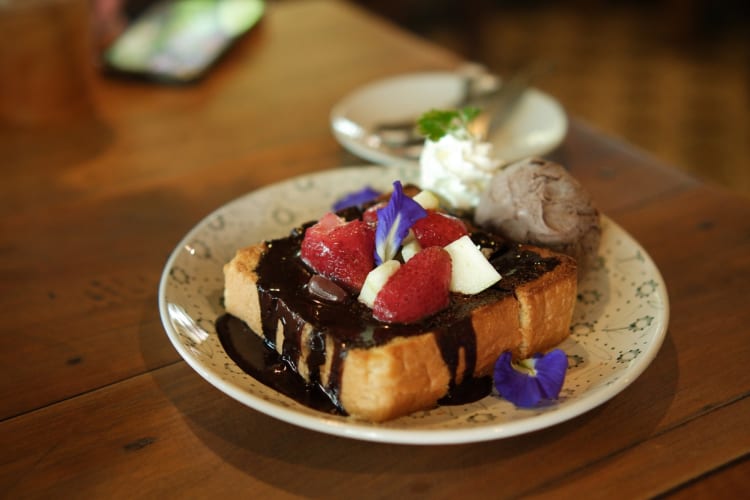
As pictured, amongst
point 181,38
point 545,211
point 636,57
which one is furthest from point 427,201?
point 636,57

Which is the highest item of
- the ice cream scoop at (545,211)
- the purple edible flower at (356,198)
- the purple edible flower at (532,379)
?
the ice cream scoop at (545,211)

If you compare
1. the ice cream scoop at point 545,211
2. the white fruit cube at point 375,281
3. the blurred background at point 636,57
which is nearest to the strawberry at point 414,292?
the white fruit cube at point 375,281

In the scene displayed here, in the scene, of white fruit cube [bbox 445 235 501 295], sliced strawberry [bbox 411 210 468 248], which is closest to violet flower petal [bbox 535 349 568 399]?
white fruit cube [bbox 445 235 501 295]

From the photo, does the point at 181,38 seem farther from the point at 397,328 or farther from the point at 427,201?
the point at 397,328

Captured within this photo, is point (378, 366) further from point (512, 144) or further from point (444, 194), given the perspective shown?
point (512, 144)

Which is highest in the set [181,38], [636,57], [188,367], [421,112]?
[181,38]

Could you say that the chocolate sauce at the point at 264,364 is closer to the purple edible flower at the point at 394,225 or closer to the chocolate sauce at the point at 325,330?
the chocolate sauce at the point at 325,330

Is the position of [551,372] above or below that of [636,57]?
above
